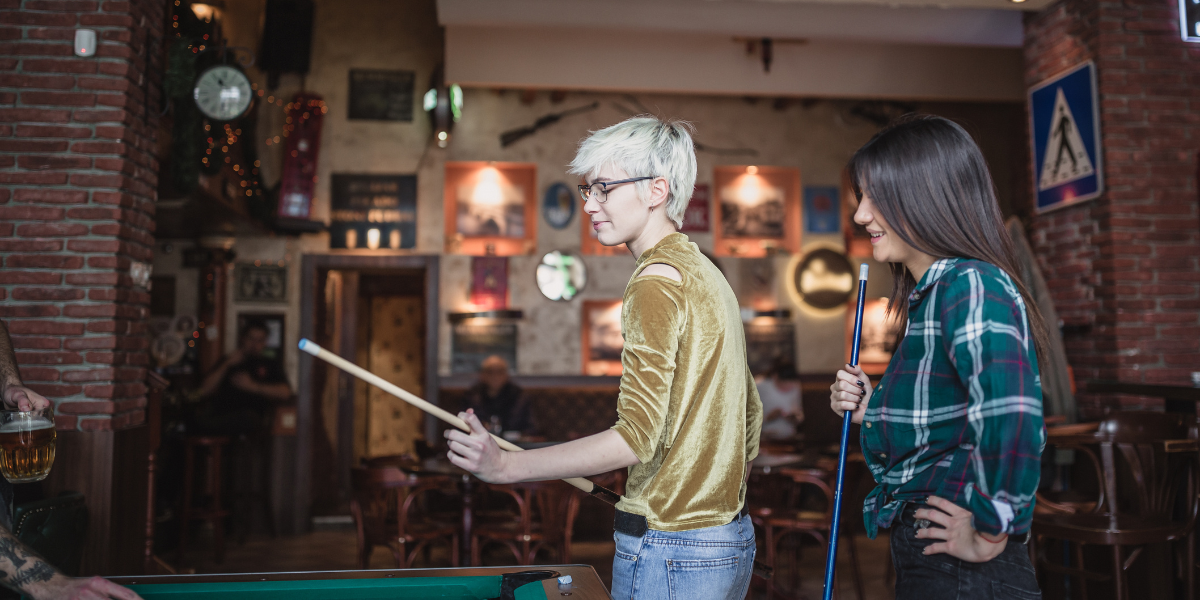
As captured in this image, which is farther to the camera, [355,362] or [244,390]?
[355,362]

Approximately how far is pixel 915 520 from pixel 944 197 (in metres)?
0.55

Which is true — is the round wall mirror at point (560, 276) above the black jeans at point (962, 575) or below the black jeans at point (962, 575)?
above

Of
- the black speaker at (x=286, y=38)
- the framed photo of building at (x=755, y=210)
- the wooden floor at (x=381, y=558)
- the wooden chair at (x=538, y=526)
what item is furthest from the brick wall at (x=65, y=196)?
the framed photo of building at (x=755, y=210)

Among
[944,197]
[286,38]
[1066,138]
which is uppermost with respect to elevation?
[286,38]

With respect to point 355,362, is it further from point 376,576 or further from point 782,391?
point 376,576

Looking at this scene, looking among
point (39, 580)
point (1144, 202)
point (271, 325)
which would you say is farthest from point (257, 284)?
point (1144, 202)

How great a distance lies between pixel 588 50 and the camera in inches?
249

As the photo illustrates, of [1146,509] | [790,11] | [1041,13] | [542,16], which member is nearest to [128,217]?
[542,16]

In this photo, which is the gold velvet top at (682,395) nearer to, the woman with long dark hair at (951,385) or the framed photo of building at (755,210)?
the woman with long dark hair at (951,385)

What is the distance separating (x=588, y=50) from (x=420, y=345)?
15.8ft

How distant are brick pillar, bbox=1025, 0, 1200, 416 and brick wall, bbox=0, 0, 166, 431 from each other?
4.84 m

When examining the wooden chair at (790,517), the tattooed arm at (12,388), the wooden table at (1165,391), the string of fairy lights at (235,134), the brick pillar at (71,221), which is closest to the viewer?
the tattooed arm at (12,388)

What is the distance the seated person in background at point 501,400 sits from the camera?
20.4 ft

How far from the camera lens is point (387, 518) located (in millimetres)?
4520
